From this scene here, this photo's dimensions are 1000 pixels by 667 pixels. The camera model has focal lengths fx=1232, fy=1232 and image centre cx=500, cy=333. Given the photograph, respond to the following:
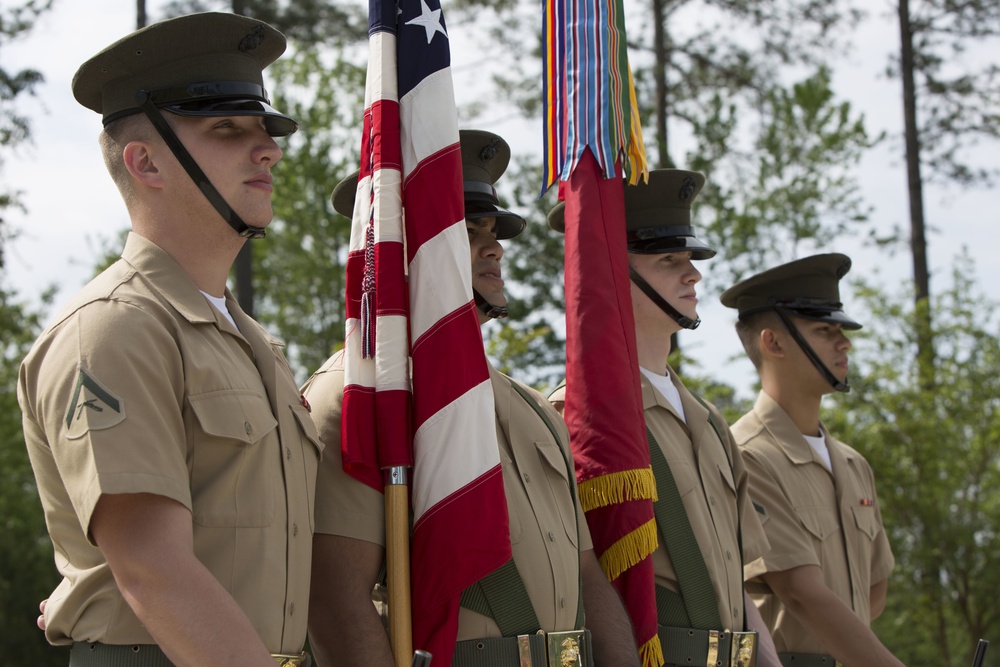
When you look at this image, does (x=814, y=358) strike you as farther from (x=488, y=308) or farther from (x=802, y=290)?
(x=488, y=308)

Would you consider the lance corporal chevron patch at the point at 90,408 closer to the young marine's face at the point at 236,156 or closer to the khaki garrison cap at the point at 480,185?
the young marine's face at the point at 236,156

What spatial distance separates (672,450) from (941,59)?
16.3 m

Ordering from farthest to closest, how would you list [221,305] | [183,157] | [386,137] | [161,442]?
[386,137] → [221,305] → [183,157] → [161,442]

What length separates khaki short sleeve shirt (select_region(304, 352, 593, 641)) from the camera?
3.54 m

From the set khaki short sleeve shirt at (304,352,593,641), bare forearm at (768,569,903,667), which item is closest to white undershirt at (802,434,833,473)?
bare forearm at (768,569,903,667)

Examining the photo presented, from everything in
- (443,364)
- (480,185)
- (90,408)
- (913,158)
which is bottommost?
(90,408)

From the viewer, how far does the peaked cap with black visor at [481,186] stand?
440 centimetres

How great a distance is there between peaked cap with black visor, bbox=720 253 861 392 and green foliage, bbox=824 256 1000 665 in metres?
7.77

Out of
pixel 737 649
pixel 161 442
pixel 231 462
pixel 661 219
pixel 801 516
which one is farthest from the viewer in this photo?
pixel 801 516

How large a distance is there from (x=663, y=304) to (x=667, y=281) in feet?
0.37

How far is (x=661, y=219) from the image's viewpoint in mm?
5266

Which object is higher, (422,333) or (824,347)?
(824,347)

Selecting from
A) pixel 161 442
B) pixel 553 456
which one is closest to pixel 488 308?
pixel 553 456

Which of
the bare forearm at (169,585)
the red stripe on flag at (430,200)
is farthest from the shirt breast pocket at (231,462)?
the red stripe on flag at (430,200)
